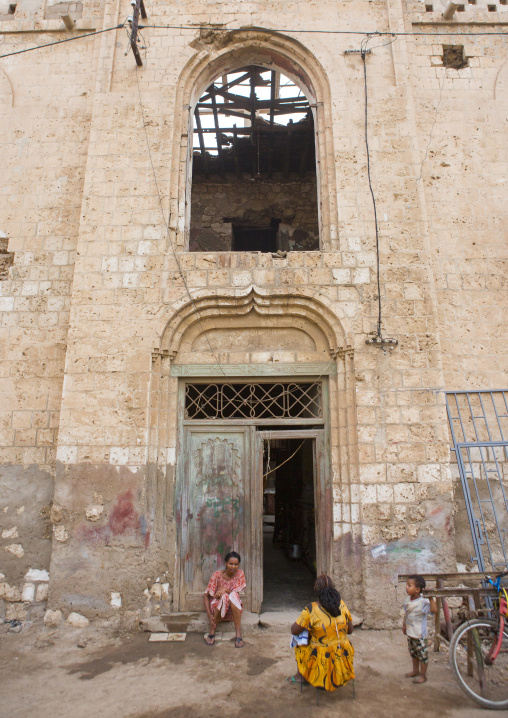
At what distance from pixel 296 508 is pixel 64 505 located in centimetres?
454

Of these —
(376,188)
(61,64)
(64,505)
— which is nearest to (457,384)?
(376,188)

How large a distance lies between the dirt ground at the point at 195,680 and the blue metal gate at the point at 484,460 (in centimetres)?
166

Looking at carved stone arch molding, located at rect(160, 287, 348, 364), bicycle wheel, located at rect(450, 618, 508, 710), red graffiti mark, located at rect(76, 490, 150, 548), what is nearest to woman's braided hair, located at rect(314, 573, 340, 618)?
bicycle wheel, located at rect(450, 618, 508, 710)

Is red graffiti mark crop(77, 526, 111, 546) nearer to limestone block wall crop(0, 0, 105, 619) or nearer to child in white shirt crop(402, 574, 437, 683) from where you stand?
limestone block wall crop(0, 0, 105, 619)

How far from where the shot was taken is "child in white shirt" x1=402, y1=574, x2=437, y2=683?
12.2ft

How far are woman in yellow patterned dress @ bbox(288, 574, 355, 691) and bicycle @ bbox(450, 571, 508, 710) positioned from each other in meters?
0.82

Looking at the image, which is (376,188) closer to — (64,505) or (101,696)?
(64,505)

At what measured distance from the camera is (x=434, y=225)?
6.27 m

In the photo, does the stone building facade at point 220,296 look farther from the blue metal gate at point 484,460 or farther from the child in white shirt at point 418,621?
the child in white shirt at point 418,621

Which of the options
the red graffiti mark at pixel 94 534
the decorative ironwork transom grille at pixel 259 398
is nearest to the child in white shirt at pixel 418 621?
the decorative ironwork transom grille at pixel 259 398

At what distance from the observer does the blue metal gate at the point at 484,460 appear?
5.37m

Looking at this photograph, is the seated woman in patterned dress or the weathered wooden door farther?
the weathered wooden door

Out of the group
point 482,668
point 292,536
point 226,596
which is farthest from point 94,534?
point 292,536

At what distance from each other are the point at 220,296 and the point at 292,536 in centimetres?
508
